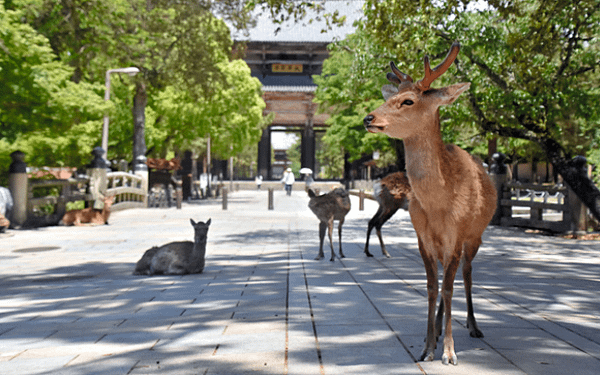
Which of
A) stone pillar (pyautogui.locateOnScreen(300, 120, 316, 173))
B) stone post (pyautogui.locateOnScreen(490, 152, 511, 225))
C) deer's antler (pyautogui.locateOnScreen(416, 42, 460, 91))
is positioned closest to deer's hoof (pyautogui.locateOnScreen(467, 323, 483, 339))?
deer's antler (pyautogui.locateOnScreen(416, 42, 460, 91))

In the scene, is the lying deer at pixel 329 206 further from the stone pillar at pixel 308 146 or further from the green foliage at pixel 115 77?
the stone pillar at pixel 308 146

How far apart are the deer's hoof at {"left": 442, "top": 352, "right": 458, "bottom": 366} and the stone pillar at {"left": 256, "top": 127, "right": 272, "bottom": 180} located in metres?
48.4

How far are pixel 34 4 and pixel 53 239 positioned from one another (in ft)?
24.3

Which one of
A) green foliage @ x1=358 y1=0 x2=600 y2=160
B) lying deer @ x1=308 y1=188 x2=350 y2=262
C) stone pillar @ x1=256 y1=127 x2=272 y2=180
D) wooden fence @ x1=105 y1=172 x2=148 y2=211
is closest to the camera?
lying deer @ x1=308 y1=188 x2=350 y2=262

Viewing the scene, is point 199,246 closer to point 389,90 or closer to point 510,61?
point 389,90

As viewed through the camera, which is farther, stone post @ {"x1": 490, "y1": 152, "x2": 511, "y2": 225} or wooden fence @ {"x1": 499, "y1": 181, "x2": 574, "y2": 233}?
stone post @ {"x1": 490, "y1": 152, "x2": 511, "y2": 225}

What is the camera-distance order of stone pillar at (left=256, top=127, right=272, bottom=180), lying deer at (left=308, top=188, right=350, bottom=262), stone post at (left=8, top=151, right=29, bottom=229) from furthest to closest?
stone pillar at (left=256, top=127, right=272, bottom=180) → stone post at (left=8, top=151, right=29, bottom=229) → lying deer at (left=308, top=188, right=350, bottom=262)

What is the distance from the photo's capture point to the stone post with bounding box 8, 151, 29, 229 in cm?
1390

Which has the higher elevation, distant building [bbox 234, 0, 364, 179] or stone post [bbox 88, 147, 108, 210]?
distant building [bbox 234, 0, 364, 179]

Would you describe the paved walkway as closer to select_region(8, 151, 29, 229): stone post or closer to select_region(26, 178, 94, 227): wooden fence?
select_region(8, 151, 29, 229): stone post

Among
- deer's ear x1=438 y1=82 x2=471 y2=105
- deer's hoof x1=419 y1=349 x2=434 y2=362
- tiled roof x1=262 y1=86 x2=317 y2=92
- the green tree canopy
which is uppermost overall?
tiled roof x1=262 y1=86 x2=317 y2=92

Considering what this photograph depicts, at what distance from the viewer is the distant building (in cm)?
5022

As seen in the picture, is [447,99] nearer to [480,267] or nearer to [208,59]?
[480,267]

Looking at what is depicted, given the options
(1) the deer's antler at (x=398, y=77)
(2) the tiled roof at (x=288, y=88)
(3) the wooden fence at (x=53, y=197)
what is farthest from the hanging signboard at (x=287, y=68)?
(1) the deer's antler at (x=398, y=77)
